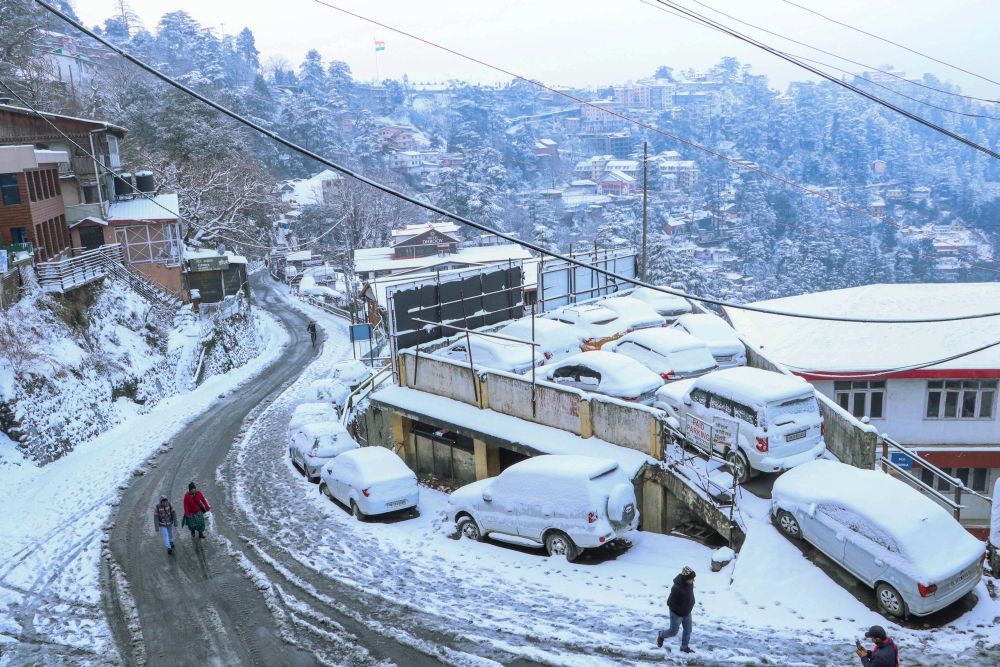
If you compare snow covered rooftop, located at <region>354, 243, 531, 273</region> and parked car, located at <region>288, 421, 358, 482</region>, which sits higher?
parked car, located at <region>288, 421, 358, 482</region>

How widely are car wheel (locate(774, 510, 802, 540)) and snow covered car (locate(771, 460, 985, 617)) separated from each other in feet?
0.21

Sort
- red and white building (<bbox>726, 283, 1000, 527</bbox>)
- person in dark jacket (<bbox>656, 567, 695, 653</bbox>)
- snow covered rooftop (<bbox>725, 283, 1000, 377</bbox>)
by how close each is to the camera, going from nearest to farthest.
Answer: person in dark jacket (<bbox>656, 567, 695, 653</bbox>) → red and white building (<bbox>726, 283, 1000, 527</bbox>) → snow covered rooftop (<bbox>725, 283, 1000, 377</bbox>)

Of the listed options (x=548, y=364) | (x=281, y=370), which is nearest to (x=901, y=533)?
(x=548, y=364)

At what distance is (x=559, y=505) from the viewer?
480 inches

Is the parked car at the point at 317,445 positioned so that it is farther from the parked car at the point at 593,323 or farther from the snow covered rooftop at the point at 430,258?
the snow covered rooftop at the point at 430,258

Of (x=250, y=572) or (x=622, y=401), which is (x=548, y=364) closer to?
(x=622, y=401)

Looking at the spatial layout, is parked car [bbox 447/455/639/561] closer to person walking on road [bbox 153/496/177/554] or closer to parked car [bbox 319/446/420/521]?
parked car [bbox 319/446/420/521]

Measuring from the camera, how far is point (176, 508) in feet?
56.7

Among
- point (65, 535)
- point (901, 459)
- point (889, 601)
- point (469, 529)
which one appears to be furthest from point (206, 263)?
point (889, 601)

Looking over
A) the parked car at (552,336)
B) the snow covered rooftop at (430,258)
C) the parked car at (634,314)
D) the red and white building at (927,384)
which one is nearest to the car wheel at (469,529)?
the parked car at (552,336)

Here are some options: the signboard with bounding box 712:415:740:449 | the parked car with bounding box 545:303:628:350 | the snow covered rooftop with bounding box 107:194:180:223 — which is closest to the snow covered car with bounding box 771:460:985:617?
the signboard with bounding box 712:415:740:449

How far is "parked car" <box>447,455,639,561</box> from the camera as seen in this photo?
11.9 metres

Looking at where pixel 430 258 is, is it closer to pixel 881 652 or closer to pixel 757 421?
pixel 757 421

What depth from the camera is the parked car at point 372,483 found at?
15.2 meters
